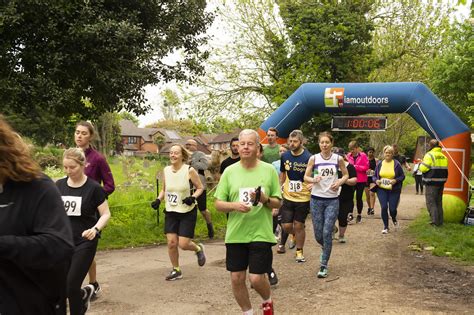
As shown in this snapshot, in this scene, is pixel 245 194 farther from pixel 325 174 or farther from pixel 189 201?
pixel 325 174

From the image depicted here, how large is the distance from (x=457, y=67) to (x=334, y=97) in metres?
21.9

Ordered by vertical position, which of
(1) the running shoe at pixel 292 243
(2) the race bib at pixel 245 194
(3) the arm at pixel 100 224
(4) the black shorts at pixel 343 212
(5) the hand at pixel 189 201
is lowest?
(1) the running shoe at pixel 292 243

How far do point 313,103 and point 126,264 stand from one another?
7739 mm

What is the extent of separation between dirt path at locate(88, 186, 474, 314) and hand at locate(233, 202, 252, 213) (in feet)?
5.32

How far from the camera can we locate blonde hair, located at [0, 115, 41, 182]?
238cm

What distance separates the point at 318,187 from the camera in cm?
782

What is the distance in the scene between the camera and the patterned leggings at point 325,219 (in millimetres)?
7582

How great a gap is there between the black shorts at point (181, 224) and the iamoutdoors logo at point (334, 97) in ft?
26.0

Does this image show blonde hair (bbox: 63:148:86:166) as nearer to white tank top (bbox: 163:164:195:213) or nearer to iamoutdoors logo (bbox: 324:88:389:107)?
white tank top (bbox: 163:164:195:213)

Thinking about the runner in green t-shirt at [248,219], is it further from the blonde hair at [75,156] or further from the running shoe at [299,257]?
the running shoe at [299,257]

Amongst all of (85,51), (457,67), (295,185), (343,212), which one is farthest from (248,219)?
(457,67)

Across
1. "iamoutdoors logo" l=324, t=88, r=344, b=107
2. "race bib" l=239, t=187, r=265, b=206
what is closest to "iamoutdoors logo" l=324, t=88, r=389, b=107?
"iamoutdoors logo" l=324, t=88, r=344, b=107

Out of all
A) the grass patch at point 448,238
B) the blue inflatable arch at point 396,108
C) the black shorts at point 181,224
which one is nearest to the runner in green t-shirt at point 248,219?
the black shorts at point 181,224

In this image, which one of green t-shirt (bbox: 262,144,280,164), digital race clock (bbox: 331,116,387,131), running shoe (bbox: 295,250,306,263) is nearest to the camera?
running shoe (bbox: 295,250,306,263)
